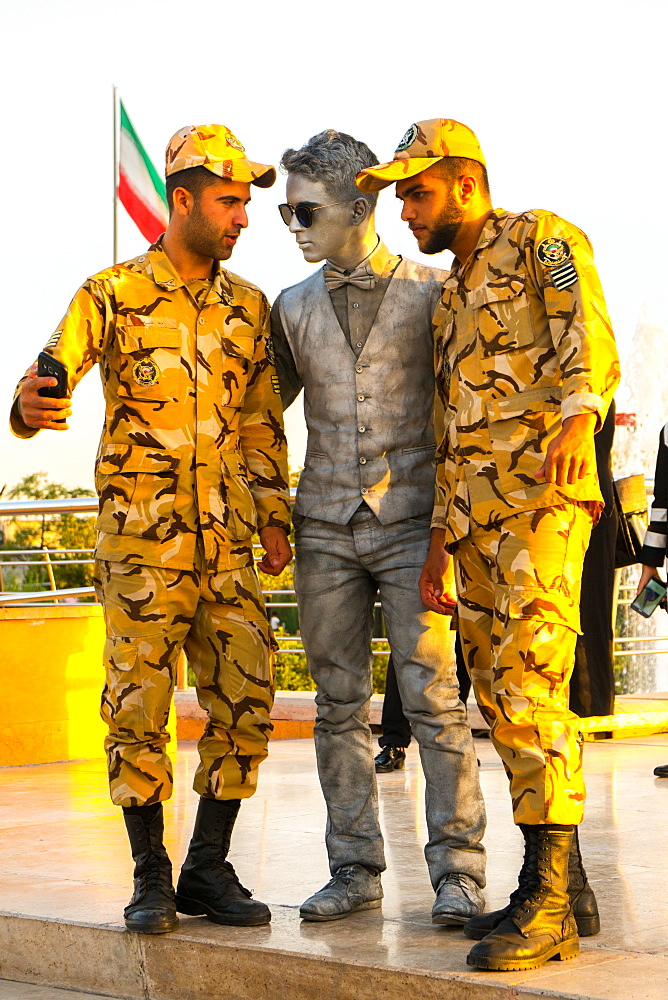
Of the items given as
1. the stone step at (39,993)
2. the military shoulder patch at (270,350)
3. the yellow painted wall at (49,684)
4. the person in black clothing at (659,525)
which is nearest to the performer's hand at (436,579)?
the military shoulder patch at (270,350)

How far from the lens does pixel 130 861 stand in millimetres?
4594

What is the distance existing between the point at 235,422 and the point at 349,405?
32 centimetres

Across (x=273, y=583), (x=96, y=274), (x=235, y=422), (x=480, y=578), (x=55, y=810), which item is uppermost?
(x=96, y=274)

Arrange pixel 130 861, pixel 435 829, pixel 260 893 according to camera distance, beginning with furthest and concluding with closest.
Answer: pixel 130 861
pixel 260 893
pixel 435 829

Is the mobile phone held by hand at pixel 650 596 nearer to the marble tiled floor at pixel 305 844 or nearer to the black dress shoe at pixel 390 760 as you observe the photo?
the marble tiled floor at pixel 305 844

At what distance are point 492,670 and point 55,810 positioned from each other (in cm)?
290

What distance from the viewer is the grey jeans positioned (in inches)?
146

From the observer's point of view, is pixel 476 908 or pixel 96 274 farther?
pixel 96 274

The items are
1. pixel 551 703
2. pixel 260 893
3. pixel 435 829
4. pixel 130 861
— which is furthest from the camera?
pixel 130 861

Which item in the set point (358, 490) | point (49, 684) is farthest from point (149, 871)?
point (49, 684)

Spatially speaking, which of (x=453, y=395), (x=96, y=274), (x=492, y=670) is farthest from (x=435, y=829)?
(x=96, y=274)

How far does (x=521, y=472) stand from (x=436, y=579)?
0.50 meters

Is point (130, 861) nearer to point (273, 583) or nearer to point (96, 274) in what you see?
point (96, 274)

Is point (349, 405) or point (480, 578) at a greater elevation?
point (349, 405)
